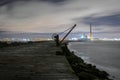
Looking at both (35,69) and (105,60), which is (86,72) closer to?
(35,69)

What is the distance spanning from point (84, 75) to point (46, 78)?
11.1 feet

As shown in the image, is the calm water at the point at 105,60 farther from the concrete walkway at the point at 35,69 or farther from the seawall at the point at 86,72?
the concrete walkway at the point at 35,69

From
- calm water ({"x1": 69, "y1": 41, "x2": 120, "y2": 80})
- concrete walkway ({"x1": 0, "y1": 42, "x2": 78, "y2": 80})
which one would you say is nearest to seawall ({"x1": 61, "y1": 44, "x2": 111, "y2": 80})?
concrete walkway ({"x1": 0, "y1": 42, "x2": 78, "y2": 80})

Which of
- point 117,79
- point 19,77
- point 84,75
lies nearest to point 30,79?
point 19,77

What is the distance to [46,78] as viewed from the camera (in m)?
6.61

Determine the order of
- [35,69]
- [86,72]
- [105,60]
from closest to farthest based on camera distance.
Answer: [35,69] < [86,72] < [105,60]

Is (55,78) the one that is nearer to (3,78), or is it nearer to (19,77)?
(19,77)

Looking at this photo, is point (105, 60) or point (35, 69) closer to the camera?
point (35, 69)

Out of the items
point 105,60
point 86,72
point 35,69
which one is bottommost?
point 105,60

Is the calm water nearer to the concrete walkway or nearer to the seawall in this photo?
the seawall

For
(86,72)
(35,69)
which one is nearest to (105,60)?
(86,72)

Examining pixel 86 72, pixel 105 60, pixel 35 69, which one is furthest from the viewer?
pixel 105 60

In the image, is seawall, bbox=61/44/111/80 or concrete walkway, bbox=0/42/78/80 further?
seawall, bbox=61/44/111/80

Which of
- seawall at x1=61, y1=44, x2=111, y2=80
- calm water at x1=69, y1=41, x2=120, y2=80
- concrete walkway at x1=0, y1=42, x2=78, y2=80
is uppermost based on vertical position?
concrete walkway at x1=0, y1=42, x2=78, y2=80
